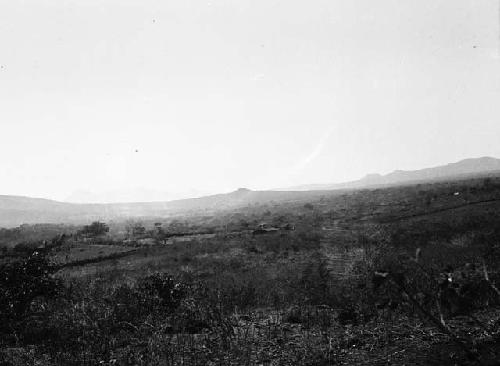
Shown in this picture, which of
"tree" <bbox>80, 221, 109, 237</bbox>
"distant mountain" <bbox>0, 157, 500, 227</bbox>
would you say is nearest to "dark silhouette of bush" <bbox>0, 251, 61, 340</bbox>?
"tree" <bbox>80, 221, 109, 237</bbox>

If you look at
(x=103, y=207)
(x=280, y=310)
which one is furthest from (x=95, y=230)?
(x=103, y=207)

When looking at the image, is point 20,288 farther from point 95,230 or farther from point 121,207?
point 121,207

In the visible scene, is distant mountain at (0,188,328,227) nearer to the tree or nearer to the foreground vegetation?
the tree

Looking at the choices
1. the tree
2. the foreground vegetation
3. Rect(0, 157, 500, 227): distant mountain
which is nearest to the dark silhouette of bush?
the foreground vegetation

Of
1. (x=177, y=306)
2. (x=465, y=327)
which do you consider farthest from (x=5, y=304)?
(x=465, y=327)

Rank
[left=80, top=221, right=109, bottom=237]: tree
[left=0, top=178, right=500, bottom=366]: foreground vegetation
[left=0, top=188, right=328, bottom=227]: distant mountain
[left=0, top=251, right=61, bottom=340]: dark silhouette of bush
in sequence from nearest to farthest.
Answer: [left=0, top=178, right=500, bottom=366]: foreground vegetation
[left=0, top=251, right=61, bottom=340]: dark silhouette of bush
[left=80, top=221, right=109, bottom=237]: tree
[left=0, top=188, right=328, bottom=227]: distant mountain

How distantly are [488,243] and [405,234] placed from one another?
490 centimetres

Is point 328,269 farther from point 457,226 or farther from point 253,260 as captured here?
point 457,226

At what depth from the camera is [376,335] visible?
6.01 metres

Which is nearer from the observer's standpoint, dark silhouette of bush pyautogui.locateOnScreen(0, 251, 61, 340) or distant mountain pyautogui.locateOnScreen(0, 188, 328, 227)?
dark silhouette of bush pyautogui.locateOnScreen(0, 251, 61, 340)

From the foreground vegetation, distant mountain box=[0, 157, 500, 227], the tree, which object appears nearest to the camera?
the foreground vegetation

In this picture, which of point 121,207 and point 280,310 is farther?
point 121,207

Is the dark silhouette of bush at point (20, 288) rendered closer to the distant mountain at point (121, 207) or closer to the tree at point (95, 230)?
the tree at point (95, 230)

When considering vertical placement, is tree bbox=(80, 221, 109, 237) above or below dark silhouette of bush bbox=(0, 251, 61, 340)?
below
